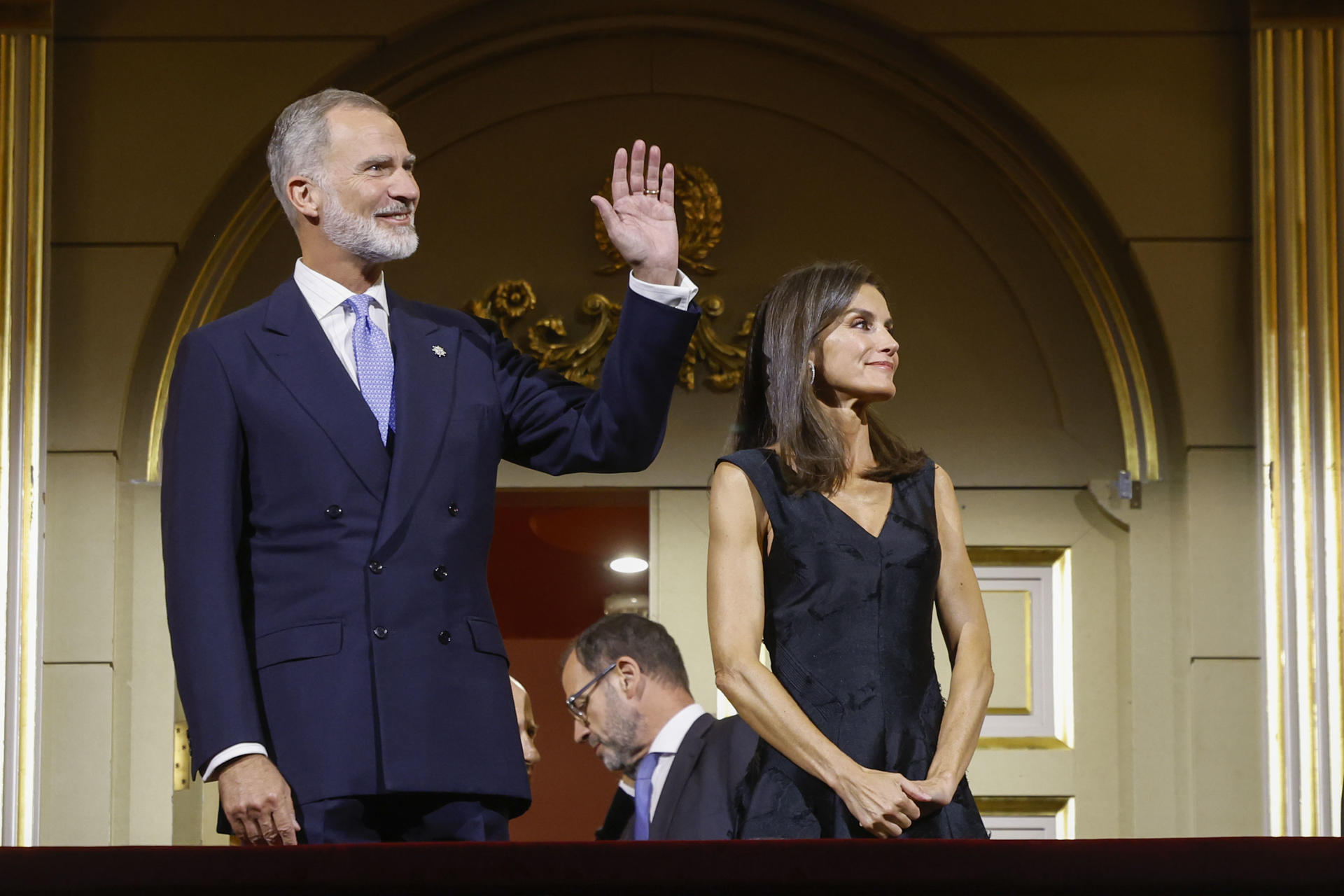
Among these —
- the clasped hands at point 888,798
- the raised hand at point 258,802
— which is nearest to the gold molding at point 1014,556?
the clasped hands at point 888,798

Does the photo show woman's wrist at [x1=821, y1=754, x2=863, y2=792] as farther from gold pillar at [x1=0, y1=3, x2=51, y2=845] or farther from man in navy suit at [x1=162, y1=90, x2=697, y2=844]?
gold pillar at [x1=0, y1=3, x2=51, y2=845]

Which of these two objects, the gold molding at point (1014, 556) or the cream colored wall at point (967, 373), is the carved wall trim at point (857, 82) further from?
the gold molding at point (1014, 556)

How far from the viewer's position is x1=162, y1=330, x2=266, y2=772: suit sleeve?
7.57ft

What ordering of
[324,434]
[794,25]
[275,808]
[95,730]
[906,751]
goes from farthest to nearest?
[794,25] < [95,730] < [906,751] < [324,434] < [275,808]

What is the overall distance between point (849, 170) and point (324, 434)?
11.0ft

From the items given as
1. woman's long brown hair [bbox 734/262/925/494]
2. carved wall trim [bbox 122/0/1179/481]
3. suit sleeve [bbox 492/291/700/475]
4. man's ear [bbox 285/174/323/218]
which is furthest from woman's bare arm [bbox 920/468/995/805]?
carved wall trim [bbox 122/0/1179/481]

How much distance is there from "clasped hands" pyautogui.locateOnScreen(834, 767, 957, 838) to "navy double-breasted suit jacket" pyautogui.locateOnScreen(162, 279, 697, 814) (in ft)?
1.55

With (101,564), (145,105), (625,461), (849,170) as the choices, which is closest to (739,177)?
(849,170)

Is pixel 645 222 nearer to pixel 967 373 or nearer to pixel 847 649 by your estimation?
pixel 847 649

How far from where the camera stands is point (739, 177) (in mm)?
5547

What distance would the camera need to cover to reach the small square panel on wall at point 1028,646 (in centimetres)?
531

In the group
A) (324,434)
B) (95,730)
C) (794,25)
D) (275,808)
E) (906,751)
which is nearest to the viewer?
(275,808)

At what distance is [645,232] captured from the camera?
2.55 metres

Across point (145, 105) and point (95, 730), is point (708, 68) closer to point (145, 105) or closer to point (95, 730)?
point (145, 105)
